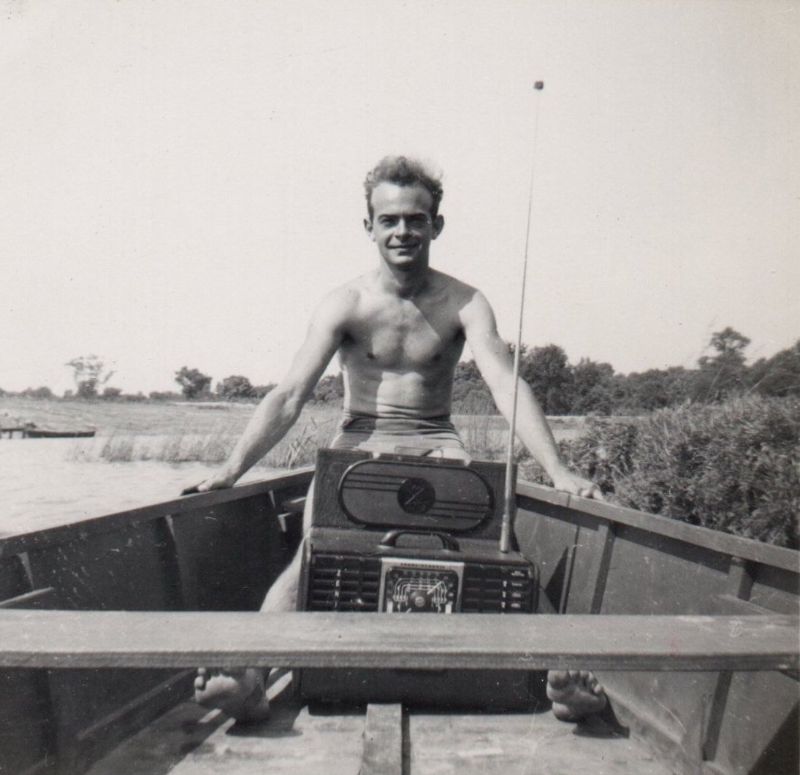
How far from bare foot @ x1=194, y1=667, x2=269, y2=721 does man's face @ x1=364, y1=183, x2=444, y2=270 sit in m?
1.73

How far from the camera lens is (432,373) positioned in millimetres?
3043

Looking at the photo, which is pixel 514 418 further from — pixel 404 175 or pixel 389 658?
pixel 389 658

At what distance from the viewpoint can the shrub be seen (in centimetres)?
457

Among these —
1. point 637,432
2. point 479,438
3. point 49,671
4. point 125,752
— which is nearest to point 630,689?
point 125,752

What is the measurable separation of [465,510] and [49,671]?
1.12 m

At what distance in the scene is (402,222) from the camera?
2871mm

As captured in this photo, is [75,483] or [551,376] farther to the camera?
[551,376]

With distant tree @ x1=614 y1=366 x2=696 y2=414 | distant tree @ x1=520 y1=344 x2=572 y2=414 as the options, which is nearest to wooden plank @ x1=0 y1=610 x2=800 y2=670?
distant tree @ x1=614 y1=366 x2=696 y2=414

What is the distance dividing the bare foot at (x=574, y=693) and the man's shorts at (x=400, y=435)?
1140 mm

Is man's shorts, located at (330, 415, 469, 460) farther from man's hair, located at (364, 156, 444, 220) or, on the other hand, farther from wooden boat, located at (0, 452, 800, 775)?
man's hair, located at (364, 156, 444, 220)

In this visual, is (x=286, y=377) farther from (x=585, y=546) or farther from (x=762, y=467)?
(x=762, y=467)

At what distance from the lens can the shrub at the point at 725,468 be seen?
4.57 m

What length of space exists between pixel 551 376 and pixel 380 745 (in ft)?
167

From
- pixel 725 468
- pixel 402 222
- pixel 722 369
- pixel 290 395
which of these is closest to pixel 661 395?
pixel 722 369
